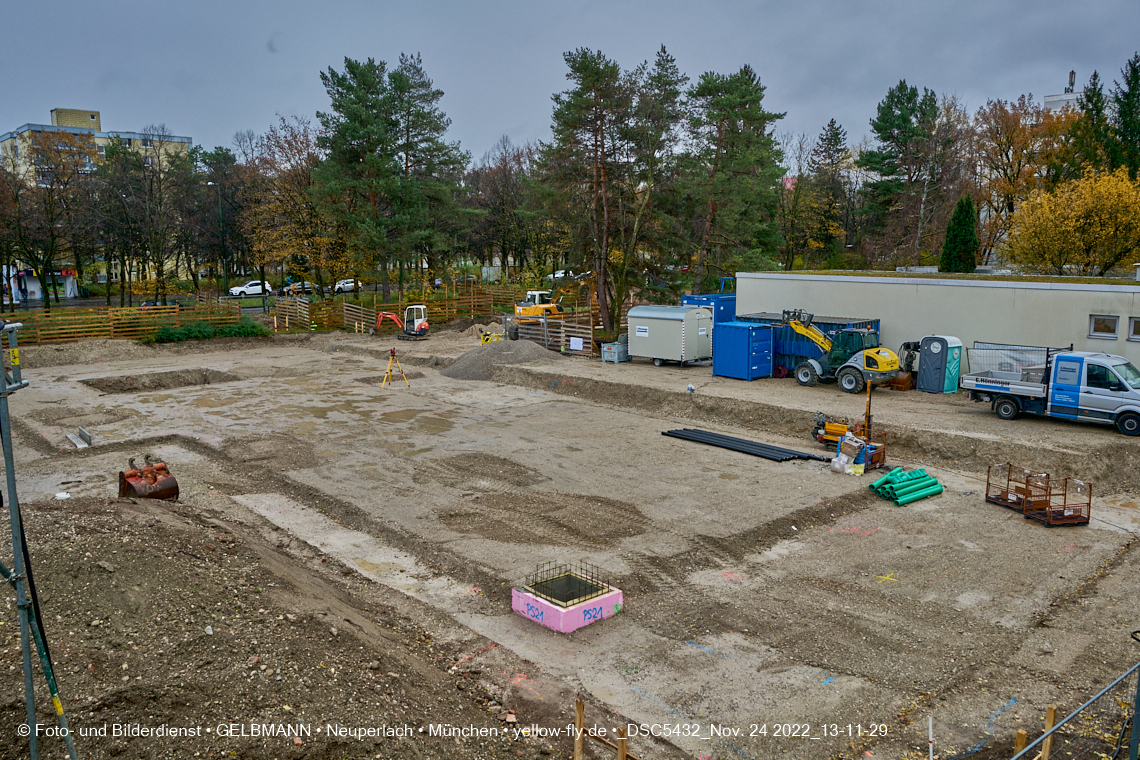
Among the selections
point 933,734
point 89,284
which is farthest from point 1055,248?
point 89,284

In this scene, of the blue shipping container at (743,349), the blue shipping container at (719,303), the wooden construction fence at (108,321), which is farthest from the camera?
the wooden construction fence at (108,321)

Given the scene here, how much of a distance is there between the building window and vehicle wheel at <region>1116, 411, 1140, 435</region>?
165 inches

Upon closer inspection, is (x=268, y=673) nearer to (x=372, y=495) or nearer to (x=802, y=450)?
(x=372, y=495)

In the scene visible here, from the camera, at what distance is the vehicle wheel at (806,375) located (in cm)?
2502

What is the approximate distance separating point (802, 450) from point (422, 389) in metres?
14.7

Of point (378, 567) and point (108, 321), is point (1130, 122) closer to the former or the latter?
point (378, 567)

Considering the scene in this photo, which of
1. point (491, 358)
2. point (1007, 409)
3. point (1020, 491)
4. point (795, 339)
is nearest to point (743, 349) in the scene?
point (795, 339)

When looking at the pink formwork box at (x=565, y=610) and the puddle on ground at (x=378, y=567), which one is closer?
the pink formwork box at (x=565, y=610)

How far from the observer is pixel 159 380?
2988 centimetres

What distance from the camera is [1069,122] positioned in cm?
4166

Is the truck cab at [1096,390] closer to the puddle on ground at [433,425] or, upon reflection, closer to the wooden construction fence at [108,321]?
the puddle on ground at [433,425]

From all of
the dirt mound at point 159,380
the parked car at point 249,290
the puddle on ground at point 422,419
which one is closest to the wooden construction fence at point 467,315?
the puddle on ground at point 422,419

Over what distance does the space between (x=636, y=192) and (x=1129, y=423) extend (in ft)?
76.1

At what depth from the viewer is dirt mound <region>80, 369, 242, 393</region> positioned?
28.8 metres
